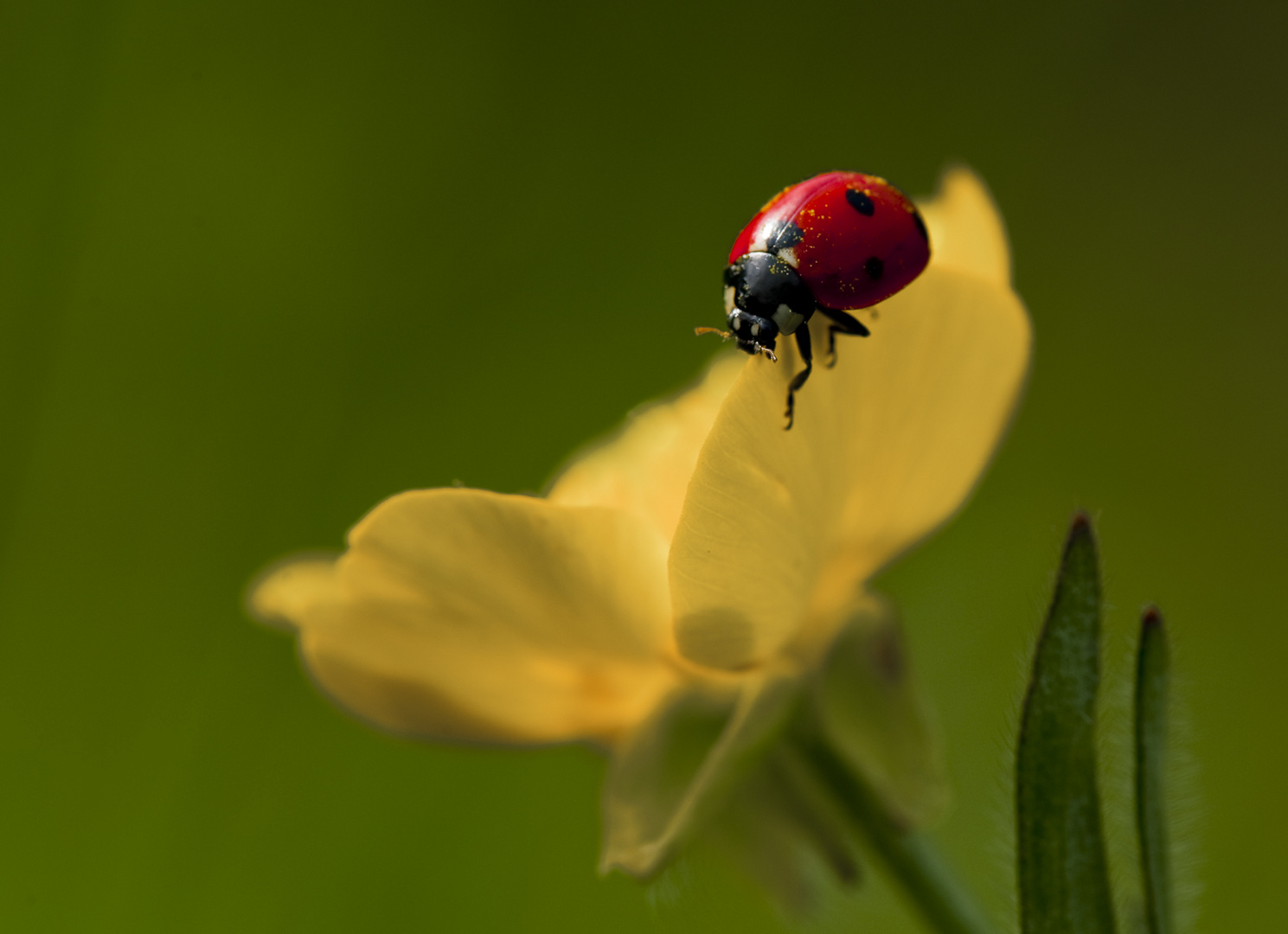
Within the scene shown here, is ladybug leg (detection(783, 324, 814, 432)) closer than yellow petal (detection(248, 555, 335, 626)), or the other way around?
ladybug leg (detection(783, 324, 814, 432))

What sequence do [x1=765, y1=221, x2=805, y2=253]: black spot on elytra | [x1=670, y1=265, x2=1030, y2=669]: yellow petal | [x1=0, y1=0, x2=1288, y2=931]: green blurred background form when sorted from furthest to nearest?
[x1=0, y1=0, x2=1288, y2=931]: green blurred background
[x1=765, y1=221, x2=805, y2=253]: black spot on elytra
[x1=670, y1=265, x2=1030, y2=669]: yellow petal

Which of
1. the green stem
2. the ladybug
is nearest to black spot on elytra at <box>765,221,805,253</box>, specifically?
the ladybug

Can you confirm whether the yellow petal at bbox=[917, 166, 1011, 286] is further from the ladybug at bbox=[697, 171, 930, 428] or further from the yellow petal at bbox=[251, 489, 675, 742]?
the yellow petal at bbox=[251, 489, 675, 742]

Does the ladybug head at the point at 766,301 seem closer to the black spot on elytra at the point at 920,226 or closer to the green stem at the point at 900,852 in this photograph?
the black spot on elytra at the point at 920,226

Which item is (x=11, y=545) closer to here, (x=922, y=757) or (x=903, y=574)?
(x=903, y=574)

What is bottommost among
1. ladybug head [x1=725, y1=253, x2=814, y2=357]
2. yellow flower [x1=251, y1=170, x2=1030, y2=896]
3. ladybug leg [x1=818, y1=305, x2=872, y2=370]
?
yellow flower [x1=251, y1=170, x2=1030, y2=896]

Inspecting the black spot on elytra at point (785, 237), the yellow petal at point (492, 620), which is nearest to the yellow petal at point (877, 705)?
the yellow petal at point (492, 620)
